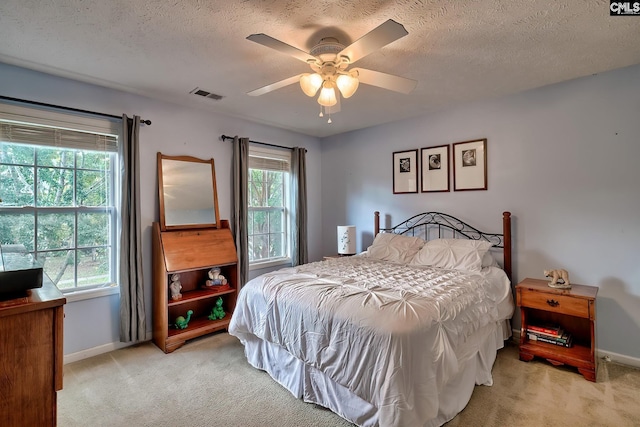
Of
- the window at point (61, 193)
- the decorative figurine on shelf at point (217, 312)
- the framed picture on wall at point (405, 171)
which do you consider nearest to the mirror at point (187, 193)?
the window at point (61, 193)

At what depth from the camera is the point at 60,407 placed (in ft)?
6.60

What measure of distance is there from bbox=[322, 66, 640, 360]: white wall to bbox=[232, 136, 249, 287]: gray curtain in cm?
226

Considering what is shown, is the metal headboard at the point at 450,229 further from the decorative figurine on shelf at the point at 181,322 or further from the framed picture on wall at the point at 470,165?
the decorative figurine on shelf at the point at 181,322

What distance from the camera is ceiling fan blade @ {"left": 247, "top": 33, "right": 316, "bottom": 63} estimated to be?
5.24ft

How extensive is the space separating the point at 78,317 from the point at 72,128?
5.54 ft

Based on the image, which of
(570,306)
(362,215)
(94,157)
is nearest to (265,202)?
(362,215)

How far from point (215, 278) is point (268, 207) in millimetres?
1299

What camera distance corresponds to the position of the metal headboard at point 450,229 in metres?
3.02

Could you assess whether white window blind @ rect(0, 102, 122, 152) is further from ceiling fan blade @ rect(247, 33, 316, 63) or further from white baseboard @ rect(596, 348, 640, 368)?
white baseboard @ rect(596, 348, 640, 368)

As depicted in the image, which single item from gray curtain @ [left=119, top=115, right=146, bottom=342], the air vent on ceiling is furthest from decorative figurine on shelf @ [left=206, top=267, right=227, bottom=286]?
the air vent on ceiling

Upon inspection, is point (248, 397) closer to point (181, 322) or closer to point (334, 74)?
point (181, 322)

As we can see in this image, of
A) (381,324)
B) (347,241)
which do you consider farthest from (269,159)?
(381,324)

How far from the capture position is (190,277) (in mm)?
3324

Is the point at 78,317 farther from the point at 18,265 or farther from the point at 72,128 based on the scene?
the point at 18,265
